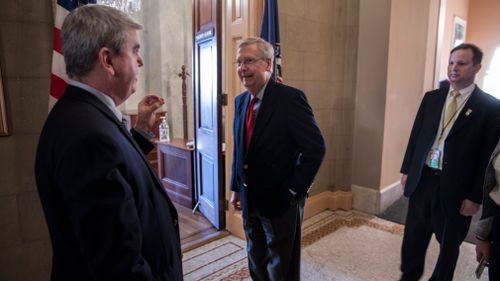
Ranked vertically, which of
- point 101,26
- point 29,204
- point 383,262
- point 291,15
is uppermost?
point 291,15

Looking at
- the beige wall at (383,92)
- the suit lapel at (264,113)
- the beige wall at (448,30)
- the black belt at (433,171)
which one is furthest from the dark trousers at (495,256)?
the beige wall at (448,30)

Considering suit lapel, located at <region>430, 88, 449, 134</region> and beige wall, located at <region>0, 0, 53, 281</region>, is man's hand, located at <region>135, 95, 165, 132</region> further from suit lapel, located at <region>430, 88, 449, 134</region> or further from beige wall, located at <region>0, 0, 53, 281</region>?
suit lapel, located at <region>430, 88, 449, 134</region>

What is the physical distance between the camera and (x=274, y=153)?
68.6 inches

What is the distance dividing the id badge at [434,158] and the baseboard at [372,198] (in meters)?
1.58

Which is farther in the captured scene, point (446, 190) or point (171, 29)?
point (171, 29)

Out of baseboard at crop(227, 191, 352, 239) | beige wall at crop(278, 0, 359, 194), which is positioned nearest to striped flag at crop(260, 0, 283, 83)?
beige wall at crop(278, 0, 359, 194)

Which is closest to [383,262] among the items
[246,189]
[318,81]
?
[246,189]

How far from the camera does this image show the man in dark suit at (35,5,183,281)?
2.52ft

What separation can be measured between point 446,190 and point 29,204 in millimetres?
2317

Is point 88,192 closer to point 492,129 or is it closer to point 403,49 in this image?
point 492,129

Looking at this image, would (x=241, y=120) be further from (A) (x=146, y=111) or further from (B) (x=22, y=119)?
→ (B) (x=22, y=119)

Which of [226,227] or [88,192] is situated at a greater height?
[88,192]

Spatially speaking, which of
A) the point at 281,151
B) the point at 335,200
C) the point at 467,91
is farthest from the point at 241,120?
the point at 335,200

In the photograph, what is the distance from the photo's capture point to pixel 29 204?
69.9 inches
